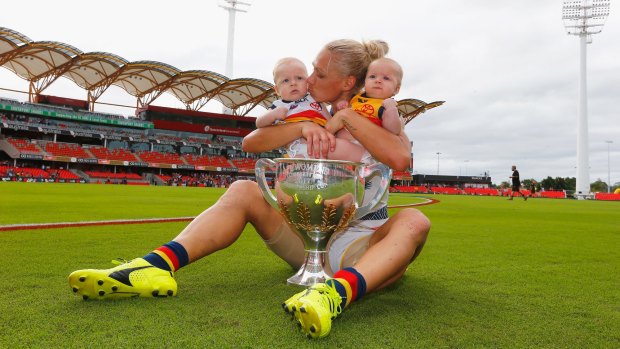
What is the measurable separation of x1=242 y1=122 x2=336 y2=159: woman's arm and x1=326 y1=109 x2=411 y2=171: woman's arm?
11 centimetres

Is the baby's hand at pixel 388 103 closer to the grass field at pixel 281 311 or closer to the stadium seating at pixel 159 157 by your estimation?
the grass field at pixel 281 311

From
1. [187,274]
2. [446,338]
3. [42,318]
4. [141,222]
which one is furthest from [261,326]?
[141,222]

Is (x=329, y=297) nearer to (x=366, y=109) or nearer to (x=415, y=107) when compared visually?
(x=366, y=109)

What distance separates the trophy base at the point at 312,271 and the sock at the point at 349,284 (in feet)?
1.12

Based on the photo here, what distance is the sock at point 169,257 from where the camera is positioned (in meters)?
1.88

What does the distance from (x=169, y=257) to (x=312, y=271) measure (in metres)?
0.66

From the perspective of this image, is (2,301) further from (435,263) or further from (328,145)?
(435,263)

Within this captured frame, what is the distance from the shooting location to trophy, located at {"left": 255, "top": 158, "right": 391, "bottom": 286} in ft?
5.97

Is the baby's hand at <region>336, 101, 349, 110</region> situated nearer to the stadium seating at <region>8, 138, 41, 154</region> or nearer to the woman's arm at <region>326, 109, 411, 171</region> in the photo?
the woman's arm at <region>326, 109, 411, 171</region>

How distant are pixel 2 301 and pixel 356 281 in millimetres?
1470

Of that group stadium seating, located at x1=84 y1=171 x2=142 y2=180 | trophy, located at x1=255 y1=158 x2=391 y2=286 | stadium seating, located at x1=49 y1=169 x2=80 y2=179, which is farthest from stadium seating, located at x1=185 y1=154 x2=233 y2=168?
trophy, located at x1=255 y1=158 x2=391 y2=286

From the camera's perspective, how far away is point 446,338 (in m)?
1.51

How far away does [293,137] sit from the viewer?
6.86 feet

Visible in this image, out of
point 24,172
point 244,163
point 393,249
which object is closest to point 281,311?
point 393,249
